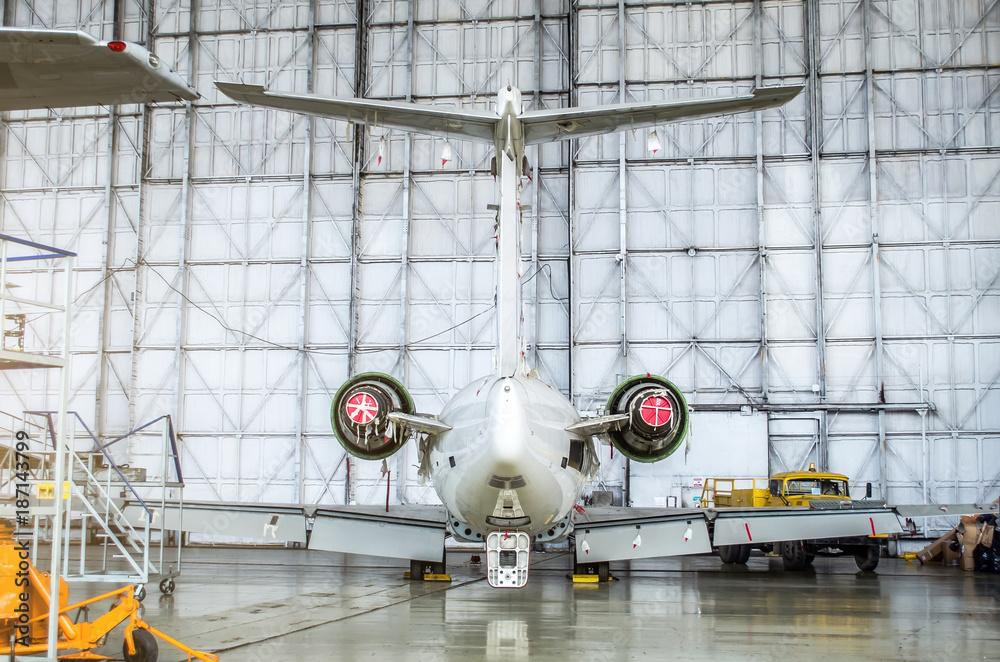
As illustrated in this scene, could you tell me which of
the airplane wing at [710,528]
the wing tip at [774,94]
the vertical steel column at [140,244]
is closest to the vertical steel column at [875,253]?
the airplane wing at [710,528]

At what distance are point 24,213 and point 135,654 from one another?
24.2 m

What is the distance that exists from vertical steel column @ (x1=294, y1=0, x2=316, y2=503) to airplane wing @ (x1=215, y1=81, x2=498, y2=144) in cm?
1443

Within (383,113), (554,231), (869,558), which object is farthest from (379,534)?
(554,231)

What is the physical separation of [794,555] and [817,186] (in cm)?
1083

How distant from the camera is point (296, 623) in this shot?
426 inches

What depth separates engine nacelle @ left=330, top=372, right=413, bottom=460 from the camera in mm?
12633

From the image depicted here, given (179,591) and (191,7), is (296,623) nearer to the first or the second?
(179,591)

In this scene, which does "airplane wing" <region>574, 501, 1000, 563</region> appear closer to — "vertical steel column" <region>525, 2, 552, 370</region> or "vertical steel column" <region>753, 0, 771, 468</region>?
"vertical steel column" <region>753, 0, 771, 468</region>

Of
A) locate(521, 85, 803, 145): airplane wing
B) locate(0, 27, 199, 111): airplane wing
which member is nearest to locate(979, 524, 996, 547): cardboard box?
locate(521, 85, 803, 145): airplane wing

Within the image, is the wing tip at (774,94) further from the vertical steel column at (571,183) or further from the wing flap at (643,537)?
the vertical steel column at (571,183)

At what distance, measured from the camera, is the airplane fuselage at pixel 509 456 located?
32.1 feet

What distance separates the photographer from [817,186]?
80.5ft

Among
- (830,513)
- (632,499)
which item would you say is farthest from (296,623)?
(632,499)

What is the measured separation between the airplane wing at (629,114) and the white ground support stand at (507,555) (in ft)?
17.9
